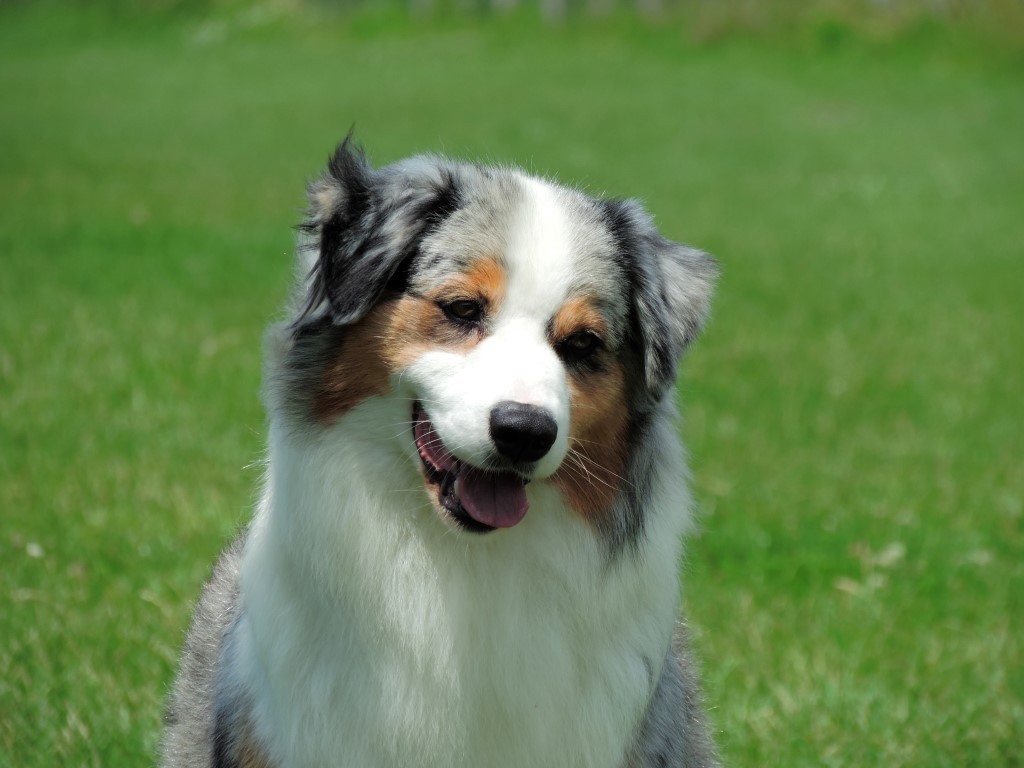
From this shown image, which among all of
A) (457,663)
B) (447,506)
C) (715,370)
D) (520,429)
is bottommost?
(715,370)

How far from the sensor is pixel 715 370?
9.28 meters

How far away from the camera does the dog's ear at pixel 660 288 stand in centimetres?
346

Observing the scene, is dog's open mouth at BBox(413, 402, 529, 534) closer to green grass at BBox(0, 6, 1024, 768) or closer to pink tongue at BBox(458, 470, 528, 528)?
pink tongue at BBox(458, 470, 528, 528)

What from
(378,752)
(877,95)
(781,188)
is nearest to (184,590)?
(378,752)

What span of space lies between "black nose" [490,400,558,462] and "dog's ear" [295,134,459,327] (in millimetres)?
491

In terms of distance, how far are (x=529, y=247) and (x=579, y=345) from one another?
0.94ft

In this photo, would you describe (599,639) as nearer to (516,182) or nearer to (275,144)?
(516,182)

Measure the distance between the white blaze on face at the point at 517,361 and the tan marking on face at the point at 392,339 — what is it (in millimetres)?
40

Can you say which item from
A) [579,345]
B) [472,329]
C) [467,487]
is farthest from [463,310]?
[467,487]

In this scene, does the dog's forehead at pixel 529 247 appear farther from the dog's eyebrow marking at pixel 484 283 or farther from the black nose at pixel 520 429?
the black nose at pixel 520 429

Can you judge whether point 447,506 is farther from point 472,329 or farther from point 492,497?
point 472,329

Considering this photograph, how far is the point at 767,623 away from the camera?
5594mm

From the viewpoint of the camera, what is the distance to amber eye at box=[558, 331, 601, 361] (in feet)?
10.9

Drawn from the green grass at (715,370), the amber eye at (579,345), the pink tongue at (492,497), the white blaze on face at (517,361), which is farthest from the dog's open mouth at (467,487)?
the green grass at (715,370)
